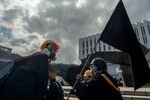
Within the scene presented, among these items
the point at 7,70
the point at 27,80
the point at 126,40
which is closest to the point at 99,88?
the point at 126,40

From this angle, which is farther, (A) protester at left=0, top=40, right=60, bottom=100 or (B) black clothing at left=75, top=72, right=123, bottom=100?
(B) black clothing at left=75, top=72, right=123, bottom=100

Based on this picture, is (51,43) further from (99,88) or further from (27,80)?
(99,88)

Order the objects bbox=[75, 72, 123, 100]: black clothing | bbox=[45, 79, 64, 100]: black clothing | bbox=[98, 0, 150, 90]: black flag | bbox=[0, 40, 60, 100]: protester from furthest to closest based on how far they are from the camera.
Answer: bbox=[98, 0, 150, 90]: black flag
bbox=[75, 72, 123, 100]: black clothing
bbox=[45, 79, 64, 100]: black clothing
bbox=[0, 40, 60, 100]: protester

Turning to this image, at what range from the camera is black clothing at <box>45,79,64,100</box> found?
9.66 feet

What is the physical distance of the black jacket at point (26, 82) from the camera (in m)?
2.59

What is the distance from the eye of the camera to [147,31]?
7369 cm

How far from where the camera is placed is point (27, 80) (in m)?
2.65

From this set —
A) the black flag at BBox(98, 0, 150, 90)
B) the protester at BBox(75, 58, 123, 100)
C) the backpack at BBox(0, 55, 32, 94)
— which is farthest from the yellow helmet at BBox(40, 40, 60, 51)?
the black flag at BBox(98, 0, 150, 90)

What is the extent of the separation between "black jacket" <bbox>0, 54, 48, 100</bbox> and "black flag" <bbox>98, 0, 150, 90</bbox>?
1.73 m

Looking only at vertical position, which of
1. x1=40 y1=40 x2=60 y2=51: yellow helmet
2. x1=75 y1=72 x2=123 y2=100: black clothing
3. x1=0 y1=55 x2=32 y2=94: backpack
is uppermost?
x1=40 y1=40 x2=60 y2=51: yellow helmet

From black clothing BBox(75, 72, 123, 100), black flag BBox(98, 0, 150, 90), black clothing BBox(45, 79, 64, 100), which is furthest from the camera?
black flag BBox(98, 0, 150, 90)

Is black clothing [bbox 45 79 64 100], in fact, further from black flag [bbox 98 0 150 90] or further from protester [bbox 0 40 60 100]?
black flag [bbox 98 0 150 90]

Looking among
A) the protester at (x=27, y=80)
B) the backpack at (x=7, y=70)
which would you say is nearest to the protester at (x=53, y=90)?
the protester at (x=27, y=80)

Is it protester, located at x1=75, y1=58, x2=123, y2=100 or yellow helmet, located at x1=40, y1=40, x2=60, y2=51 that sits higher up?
yellow helmet, located at x1=40, y1=40, x2=60, y2=51
